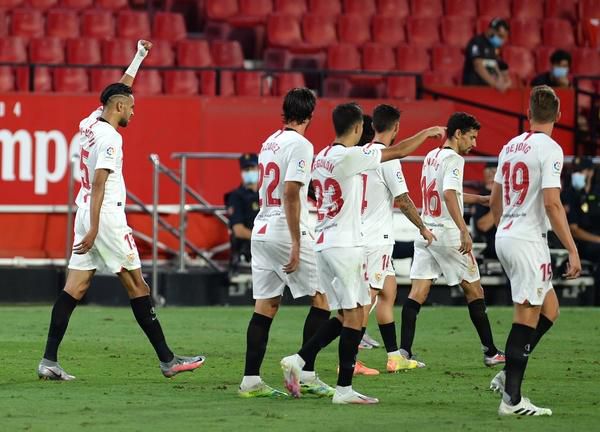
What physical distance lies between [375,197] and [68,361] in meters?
2.90

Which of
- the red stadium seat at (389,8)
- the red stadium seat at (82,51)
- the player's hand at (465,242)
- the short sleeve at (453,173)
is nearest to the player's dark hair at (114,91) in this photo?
the short sleeve at (453,173)

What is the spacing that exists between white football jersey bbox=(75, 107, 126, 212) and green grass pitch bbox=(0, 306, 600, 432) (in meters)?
1.35

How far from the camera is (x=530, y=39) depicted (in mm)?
23391

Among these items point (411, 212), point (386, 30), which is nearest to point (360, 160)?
point (411, 212)

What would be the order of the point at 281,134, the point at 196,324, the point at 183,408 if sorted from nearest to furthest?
the point at 183,408
the point at 281,134
the point at 196,324

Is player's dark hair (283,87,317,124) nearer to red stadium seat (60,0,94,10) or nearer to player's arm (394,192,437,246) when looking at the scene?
player's arm (394,192,437,246)

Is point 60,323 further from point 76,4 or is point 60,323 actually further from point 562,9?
point 562,9

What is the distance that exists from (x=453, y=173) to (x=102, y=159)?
3219 millimetres

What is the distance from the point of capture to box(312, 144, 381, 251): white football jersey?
30.2 feet

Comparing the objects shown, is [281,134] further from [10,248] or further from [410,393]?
[10,248]

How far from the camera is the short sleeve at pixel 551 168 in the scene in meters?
8.73

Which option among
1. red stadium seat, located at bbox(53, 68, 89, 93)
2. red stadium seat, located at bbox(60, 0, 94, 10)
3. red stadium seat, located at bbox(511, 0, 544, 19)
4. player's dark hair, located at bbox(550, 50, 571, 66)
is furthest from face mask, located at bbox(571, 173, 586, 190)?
red stadium seat, located at bbox(60, 0, 94, 10)

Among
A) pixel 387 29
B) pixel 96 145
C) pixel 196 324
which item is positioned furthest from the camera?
pixel 387 29

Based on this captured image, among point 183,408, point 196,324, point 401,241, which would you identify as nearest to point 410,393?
point 183,408
